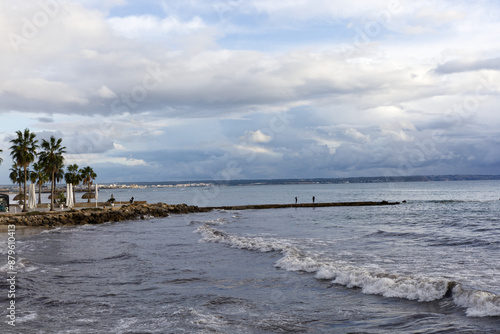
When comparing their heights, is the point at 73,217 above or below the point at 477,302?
below

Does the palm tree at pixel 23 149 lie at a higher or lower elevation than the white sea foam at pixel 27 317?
higher

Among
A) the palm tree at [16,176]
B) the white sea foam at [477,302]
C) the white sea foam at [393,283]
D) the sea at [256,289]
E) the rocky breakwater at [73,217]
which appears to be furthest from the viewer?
the palm tree at [16,176]

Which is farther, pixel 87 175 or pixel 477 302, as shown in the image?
pixel 87 175

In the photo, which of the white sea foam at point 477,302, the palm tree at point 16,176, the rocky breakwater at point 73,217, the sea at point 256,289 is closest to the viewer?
the sea at point 256,289

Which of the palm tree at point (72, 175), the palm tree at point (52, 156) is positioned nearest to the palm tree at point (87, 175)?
the palm tree at point (72, 175)

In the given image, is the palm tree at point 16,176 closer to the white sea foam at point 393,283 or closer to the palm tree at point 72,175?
the palm tree at point 72,175

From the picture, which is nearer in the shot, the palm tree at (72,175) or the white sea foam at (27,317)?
the white sea foam at (27,317)

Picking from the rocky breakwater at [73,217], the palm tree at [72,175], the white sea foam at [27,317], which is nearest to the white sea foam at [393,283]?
the white sea foam at [27,317]

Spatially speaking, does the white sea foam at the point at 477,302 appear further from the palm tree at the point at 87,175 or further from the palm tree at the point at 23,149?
the palm tree at the point at 87,175

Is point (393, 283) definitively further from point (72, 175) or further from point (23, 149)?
point (72, 175)

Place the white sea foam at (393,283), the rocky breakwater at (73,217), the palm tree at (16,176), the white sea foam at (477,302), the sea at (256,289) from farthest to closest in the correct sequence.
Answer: the palm tree at (16,176)
the rocky breakwater at (73,217)
the white sea foam at (393,283)
the white sea foam at (477,302)
the sea at (256,289)

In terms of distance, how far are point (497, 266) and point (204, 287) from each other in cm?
1197

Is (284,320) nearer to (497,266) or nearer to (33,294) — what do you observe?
(33,294)

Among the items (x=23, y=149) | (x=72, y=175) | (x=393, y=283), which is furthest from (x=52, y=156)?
(x=393, y=283)
